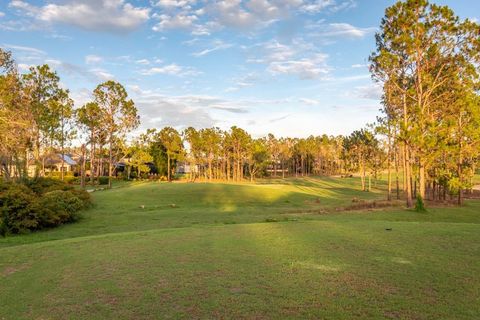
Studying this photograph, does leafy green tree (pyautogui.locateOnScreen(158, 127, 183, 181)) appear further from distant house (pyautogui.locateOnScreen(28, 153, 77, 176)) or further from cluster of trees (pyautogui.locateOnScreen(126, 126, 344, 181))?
distant house (pyautogui.locateOnScreen(28, 153, 77, 176))

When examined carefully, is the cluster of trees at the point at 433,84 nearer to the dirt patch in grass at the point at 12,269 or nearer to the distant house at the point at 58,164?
the dirt patch in grass at the point at 12,269

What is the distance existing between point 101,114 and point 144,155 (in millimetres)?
9811

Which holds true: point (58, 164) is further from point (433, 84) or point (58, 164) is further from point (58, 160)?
point (433, 84)

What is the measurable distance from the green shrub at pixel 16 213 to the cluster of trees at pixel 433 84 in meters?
20.9

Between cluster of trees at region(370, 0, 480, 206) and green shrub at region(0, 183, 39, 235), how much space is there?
20.9 m

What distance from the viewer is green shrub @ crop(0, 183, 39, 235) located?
1662 centimetres

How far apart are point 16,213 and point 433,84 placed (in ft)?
83.0

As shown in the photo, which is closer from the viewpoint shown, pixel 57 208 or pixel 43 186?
pixel 57 208

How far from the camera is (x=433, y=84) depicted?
2516cm

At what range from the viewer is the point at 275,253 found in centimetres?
862

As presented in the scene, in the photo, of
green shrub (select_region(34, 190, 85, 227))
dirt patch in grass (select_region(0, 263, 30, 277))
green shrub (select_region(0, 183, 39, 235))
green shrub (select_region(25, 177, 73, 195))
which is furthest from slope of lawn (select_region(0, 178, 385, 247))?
dirt patch in grass (select_region(0, 263, 30, 277))

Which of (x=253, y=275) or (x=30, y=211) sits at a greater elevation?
(x=253, y=275)

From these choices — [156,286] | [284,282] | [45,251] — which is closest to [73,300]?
[156,286]

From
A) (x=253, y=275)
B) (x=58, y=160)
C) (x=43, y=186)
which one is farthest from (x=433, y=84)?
(x=58, y=160)
